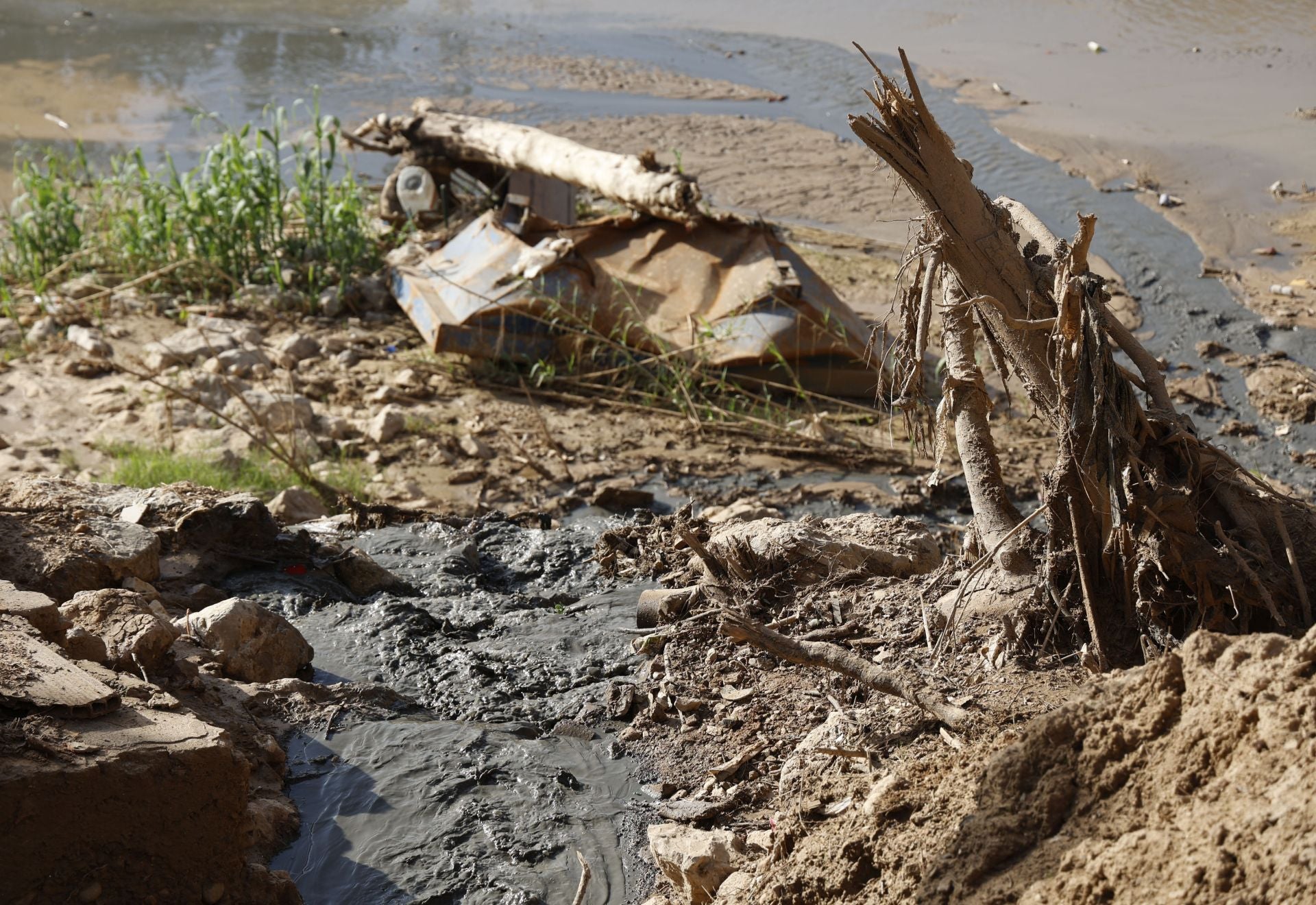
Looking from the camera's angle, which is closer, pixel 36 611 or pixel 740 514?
pixel 36 611

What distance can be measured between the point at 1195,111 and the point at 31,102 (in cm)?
1128

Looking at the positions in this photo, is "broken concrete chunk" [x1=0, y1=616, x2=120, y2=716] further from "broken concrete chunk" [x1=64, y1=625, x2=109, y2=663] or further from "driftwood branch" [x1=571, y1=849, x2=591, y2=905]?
"driftwood branch" [x1=571, y1=849, x2=591, y2=905]

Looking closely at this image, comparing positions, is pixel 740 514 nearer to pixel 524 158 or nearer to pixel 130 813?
pixel 130 813

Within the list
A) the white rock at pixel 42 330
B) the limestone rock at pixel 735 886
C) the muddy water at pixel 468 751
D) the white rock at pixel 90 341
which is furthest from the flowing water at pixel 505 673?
the white rock at pixel 42 330

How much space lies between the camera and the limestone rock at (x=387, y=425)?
568cm

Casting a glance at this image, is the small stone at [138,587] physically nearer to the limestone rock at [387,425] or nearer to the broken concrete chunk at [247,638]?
the broken concrete chunk at [247,638]

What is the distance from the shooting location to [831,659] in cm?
280

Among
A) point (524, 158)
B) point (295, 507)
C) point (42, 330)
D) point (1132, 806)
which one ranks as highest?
point (524, 158)

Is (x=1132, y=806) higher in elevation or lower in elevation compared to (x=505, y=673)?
higher

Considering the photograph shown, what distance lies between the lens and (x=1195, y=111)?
372 inches

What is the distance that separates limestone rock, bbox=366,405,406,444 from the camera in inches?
224

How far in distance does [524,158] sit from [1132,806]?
20.8 ft

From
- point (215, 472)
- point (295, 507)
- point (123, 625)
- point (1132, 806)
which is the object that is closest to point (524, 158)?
point (215, 472)

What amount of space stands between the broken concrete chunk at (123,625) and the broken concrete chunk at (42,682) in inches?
11.8
